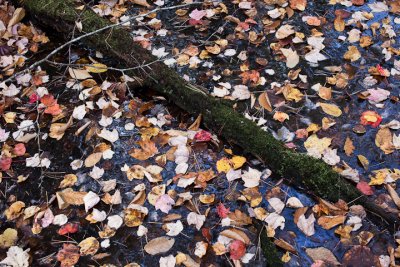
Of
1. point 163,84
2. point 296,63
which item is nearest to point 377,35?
point 296,63

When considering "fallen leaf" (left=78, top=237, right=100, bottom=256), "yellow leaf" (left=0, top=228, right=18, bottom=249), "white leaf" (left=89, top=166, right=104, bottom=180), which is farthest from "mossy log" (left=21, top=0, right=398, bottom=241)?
"yellow leaf" (left=0, top=228, right=18, bottom=249)

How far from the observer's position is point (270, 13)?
4949 mm

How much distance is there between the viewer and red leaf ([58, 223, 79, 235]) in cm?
326

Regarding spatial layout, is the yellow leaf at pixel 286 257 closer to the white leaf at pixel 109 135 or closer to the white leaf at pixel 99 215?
the white leaf at pixel 99 215

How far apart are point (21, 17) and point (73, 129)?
208 centimetres

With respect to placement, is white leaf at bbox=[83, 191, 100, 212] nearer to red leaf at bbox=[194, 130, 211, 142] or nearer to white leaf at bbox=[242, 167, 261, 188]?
red leaf at bbox=[194, 130, 211, 142]

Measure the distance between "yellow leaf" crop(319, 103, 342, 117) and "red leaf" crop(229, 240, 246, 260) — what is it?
62.9 inches

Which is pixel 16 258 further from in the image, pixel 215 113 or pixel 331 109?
pixel 331 109

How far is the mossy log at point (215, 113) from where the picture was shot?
3.16m

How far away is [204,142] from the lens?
3.76 m

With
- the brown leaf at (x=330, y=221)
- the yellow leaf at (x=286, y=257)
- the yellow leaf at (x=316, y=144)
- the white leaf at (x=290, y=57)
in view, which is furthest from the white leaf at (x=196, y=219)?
the white leaf at (x=290, y=57)

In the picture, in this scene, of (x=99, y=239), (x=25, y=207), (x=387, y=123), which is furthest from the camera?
(x=387, y=123)

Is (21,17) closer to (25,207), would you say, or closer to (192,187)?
(25,207)

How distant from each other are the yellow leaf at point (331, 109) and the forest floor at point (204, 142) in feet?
0.05
